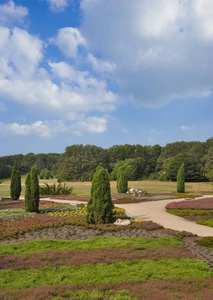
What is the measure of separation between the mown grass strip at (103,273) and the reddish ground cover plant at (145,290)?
0.26 m

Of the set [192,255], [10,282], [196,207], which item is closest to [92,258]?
[10,282]

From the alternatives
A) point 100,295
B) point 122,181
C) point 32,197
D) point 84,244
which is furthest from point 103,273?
point 122,181

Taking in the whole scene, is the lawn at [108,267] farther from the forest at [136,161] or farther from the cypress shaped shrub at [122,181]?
the forest at [136,161]

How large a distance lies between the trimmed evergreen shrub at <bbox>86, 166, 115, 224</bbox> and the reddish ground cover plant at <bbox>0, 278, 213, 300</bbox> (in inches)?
265

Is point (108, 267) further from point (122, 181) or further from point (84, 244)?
point (122, 181)

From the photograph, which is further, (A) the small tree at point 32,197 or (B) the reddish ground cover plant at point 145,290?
(A) the small tree at point 32,197

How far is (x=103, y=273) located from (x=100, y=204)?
20.4 ft

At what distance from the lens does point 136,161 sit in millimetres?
69938

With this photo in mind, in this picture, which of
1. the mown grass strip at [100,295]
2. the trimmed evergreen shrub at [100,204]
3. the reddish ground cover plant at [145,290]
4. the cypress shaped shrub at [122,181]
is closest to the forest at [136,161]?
the cypress shaped shrub at [122,181]

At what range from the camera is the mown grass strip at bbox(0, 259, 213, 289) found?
5.08m

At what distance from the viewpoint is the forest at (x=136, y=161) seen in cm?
→ 5669

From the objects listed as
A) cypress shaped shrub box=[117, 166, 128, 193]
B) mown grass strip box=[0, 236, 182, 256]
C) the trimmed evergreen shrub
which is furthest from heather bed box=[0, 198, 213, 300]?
cypress shaped shrub box=[117, 166, 128, 193]

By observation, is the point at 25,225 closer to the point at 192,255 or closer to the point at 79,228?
the point at 79,228

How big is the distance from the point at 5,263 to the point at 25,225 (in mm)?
5644
